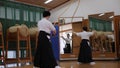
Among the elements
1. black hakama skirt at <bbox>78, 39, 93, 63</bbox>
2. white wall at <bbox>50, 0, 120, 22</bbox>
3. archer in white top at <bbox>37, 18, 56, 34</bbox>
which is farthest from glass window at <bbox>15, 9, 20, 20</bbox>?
archer in white top at <bbox>37, 18, 56, 34</bbox>

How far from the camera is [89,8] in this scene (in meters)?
11.0

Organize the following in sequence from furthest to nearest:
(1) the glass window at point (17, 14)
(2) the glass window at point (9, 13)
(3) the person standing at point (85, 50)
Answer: (1) the glass window at point (17, 14), (2) the glass window at point (9, 13), (3) the person standing at point (85, 50)

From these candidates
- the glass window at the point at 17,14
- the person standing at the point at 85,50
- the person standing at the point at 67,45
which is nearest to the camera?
the person standing at the point at 85,50

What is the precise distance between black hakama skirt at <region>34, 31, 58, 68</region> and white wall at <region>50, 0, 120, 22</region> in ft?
20.3

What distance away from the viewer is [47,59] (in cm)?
422

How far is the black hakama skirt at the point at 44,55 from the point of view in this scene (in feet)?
13.8

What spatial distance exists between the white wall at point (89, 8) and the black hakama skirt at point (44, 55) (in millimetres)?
6182

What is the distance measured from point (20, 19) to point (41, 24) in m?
4.92

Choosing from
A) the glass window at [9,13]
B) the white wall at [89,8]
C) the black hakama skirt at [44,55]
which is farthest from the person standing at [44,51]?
the white wall at [89,8]

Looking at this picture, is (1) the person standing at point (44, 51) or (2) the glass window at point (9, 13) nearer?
(1) the person standing at point (44, 51)

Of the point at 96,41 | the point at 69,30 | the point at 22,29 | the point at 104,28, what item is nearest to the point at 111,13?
the point at 104,28

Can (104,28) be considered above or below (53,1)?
below

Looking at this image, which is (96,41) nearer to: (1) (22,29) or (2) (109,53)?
(2) (109,53)

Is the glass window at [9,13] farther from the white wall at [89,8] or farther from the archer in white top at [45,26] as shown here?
the archer in white top at [45,26]
